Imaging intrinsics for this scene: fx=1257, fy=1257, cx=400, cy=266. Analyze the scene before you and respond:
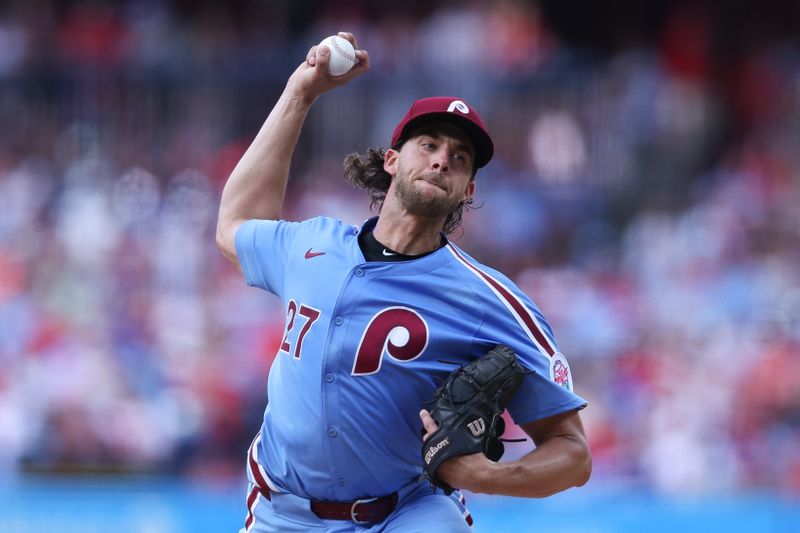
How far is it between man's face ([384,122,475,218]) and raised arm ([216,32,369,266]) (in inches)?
21.4

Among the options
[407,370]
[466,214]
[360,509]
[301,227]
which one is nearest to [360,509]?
[360,509]

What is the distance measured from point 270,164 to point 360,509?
140 centimetres

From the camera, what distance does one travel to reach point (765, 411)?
10.9 m

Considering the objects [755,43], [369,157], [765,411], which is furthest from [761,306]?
[369,157]

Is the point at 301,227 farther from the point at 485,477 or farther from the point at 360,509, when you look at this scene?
the point at 485,477

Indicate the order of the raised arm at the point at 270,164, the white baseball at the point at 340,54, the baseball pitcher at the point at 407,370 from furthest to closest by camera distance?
the raised arm at the point at 270,164 < the white baseball at the point at 340,54 < the baseball pitcher at the point at 407,370

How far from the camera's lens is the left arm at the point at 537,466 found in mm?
3914

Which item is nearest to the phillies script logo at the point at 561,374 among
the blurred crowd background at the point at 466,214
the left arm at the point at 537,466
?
the left arm at the point at 537,466

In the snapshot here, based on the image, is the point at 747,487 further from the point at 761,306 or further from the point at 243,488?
the point at 243,488

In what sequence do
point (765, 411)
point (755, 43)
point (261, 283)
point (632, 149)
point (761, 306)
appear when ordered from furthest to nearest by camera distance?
point (755, 43) < point (632, 149) < point (761, 306) < point (765, 411) < point (261, 283)

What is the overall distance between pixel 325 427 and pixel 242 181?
3.73 feet

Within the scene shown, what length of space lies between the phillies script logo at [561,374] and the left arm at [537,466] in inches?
4.0

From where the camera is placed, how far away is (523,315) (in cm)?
423

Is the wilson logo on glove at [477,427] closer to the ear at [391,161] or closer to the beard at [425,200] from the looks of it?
the beard at [425,200]
